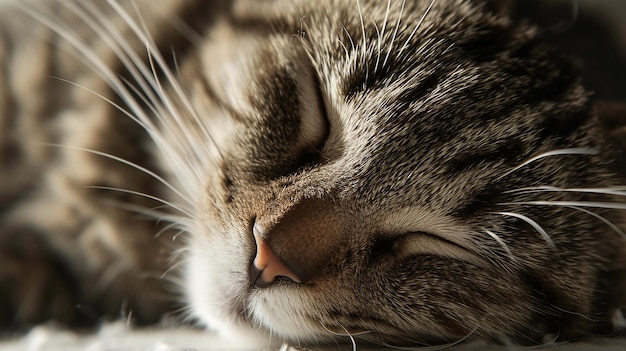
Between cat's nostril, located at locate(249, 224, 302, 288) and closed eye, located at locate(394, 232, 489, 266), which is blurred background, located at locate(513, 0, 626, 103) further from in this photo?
cat's nostril, located at locate(249, 224, 302, 288)

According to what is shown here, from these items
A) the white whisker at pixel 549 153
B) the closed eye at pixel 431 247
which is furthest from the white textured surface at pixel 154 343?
the white whisker at pixel 549 153

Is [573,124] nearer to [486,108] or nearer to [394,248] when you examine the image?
[486,108]

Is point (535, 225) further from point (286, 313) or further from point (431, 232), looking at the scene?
point (286, 313)

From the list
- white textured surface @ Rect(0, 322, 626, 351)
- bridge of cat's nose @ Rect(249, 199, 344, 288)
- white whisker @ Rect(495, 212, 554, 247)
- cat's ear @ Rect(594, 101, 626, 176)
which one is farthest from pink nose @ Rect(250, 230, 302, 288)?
cat's ear @ Rect(594, 101, 626, 176)

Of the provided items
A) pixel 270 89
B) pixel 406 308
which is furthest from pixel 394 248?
pixel 270 89

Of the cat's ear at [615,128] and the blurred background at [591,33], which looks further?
the blurred background at [591,33]

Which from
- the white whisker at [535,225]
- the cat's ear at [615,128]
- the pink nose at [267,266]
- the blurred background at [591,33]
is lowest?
the white whisker at [535,225]

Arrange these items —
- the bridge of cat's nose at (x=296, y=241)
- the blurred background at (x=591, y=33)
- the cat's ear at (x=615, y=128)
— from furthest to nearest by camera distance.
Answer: the blurred background at (x=591, y=33)
the cat's ear at (x=615, y=128)
the bridge of cat's nose at (x=296, y=241)

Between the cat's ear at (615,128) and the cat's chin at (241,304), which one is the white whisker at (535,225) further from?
the cat's chin at (241,304)

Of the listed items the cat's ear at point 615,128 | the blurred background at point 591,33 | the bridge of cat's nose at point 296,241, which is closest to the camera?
the bridge of cat's nose at point 296,241
